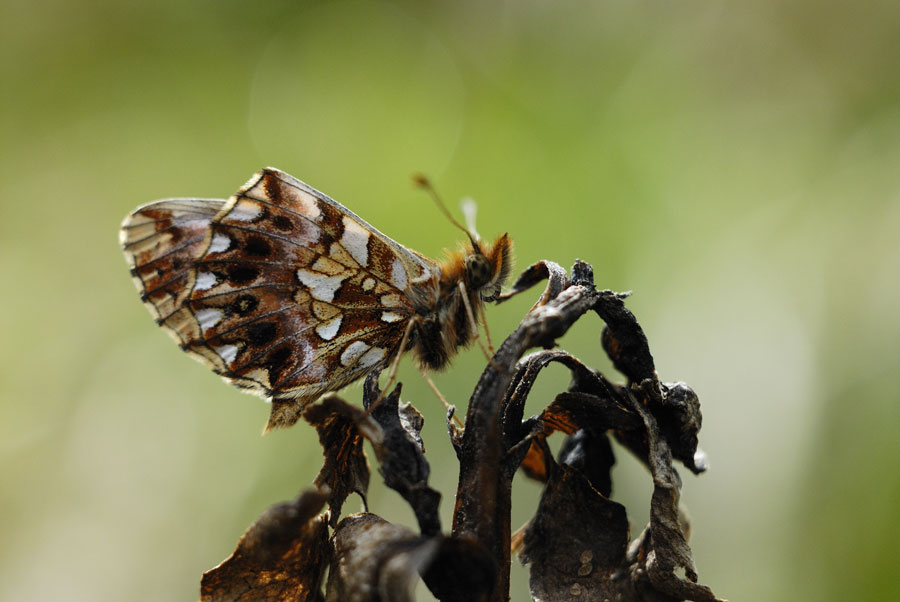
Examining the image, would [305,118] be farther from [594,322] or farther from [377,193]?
[594,322]

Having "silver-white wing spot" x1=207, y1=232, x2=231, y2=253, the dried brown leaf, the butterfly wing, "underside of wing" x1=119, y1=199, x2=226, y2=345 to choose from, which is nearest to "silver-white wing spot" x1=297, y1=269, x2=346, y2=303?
the butterfly wing

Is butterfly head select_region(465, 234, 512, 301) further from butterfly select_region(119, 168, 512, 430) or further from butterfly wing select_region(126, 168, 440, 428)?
butterfly wing select_region(126, 168, 440, 428)

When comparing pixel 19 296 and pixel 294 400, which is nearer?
pixel 294 400

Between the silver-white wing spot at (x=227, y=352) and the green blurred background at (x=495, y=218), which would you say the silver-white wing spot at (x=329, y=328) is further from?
the green blurred background at (x=495, y=218)

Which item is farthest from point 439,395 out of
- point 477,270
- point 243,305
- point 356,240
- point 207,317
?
point 207,317

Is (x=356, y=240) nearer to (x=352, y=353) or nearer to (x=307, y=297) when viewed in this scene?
(x=307, y=297)

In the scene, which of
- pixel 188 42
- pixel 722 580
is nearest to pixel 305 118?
Answer: pixel 188 42
